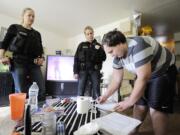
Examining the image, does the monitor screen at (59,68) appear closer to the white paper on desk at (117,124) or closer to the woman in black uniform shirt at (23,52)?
the woman in black uniform shirt at (23,52)

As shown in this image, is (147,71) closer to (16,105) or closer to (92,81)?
(16,105)

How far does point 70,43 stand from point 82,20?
1044 mm

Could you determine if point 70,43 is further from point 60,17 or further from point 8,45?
point 8,45

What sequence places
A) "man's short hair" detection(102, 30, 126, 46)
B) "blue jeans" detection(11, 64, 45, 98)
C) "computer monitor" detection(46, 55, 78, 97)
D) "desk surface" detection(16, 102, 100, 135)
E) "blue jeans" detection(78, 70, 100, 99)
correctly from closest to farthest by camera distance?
"desk surface" detection(16, 102, 100, 135), "man's short hair" detection(102, 30, 126, 46), "blue jeans" detection(11, 64, 45, 98), "blue jeans" detection(78, 70, 100, 99), "computer monitor" detection(46, 55, 78, 97)

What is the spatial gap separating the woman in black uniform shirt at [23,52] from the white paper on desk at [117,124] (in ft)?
3.12

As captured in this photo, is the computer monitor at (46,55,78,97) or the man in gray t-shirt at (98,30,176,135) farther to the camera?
the computer monitor at (46,55,78,97)

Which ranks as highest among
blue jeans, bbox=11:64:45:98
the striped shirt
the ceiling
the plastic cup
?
the ceiling

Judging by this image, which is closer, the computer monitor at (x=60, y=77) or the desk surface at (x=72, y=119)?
the desk surface at (x=72, y=119)

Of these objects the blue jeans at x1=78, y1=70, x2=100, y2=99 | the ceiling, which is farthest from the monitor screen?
the blue jeans at x1=78, y1=70, x2=100, y2=99

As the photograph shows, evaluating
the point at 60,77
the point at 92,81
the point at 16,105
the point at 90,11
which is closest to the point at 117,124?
the point at 16,105

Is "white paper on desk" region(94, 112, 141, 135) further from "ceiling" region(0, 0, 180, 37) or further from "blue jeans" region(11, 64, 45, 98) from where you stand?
"ceiling" region(0, 0, 180, 37)

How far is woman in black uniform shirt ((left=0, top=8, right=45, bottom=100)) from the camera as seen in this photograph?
1651 millimetres

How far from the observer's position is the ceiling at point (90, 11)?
8.66ft

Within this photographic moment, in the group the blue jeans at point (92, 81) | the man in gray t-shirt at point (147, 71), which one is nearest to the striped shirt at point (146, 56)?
the man in gray t-shirt at point (147, 71)
